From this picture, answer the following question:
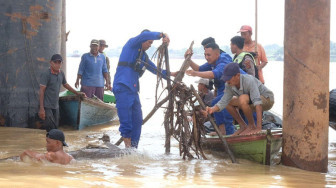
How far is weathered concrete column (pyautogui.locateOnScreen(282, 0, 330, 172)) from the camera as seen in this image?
681 centimetres

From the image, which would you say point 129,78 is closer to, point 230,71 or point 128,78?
point 128,78

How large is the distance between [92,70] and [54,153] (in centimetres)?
605

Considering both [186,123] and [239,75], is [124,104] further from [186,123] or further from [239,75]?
[239,75]

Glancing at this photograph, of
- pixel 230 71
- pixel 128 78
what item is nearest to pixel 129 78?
pixel 128 78

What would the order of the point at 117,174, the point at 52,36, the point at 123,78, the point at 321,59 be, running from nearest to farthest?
the point at 117,174, the point at 321,59, the point at 123,78, the point at 52,36

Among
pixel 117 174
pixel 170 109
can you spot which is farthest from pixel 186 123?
pixel 117 174

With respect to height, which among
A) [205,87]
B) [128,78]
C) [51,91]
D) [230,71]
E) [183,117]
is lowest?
[183,117]

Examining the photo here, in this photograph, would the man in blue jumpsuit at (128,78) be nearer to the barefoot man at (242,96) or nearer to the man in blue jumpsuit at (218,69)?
the man in blue jumpsuit at (218,69)

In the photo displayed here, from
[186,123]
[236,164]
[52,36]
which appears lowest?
[236,164]

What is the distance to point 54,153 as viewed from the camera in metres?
6.36

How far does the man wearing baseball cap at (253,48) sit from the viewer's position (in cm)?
996

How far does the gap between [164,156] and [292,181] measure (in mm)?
2219

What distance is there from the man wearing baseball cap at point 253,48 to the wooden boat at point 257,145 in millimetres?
2552

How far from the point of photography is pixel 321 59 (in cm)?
685
